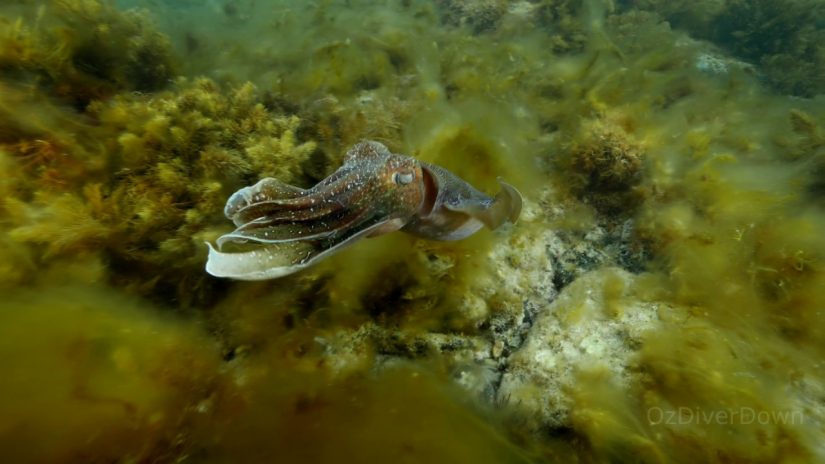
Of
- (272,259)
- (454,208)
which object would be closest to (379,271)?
(454,208)

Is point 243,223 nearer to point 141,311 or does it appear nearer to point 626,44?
point 141,311

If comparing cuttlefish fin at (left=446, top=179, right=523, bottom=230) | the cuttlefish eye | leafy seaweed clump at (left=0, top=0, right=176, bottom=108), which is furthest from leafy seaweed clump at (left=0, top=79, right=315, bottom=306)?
cuttlefish fin at (left=446, top=179, right=523, bottom=230)

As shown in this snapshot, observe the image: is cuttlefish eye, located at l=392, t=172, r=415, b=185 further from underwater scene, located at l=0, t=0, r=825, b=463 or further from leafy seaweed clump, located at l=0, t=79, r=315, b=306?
→ leafy seaweed clump, located at l=0, t=79, r=315, b=306

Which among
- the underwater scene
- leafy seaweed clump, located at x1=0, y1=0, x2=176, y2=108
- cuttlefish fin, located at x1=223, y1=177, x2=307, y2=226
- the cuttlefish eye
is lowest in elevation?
the underwater scene

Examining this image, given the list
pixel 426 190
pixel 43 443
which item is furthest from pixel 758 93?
pixel 43 443

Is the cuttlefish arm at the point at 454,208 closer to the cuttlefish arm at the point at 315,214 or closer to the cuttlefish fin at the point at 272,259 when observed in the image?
the cuttlefish arm at the point at 315,214

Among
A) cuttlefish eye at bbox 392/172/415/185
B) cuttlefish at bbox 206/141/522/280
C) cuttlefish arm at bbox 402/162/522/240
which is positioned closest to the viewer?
cuttlefish at bbox 206/141/522/280

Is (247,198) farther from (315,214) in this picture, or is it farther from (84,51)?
(84,51)

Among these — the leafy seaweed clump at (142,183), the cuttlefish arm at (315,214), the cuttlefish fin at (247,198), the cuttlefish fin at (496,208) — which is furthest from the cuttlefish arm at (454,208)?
the leafy seaweed clump at (142,183)
